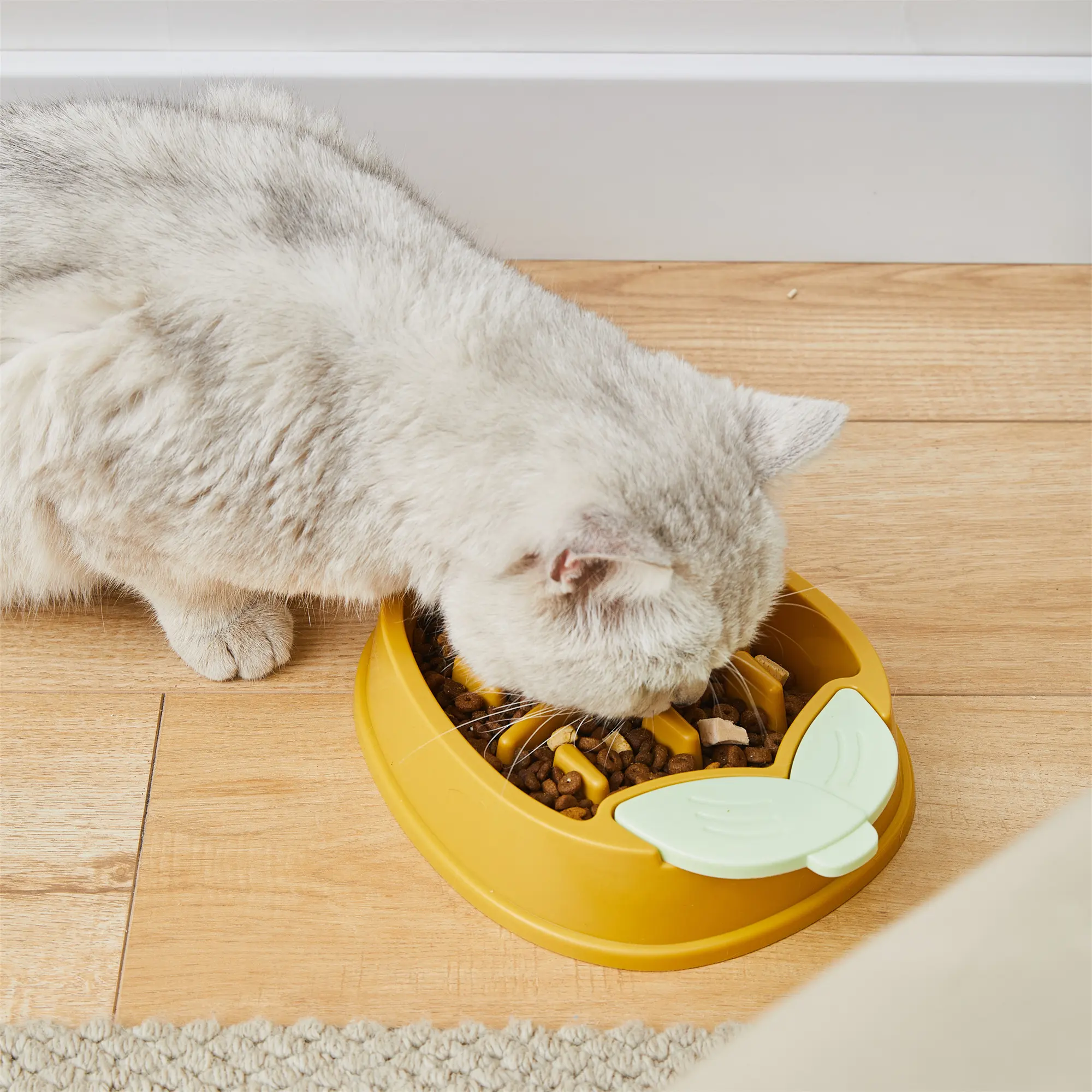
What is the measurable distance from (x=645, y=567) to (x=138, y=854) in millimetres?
674

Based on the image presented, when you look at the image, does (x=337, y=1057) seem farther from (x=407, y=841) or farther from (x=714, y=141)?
(x=714, y=141)

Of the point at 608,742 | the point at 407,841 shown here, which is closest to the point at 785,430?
the point at 608,742

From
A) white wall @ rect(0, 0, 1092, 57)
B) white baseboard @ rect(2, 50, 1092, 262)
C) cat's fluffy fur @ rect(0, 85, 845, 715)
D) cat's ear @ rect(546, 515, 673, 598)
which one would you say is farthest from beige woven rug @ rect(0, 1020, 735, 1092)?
white wall @ rect(0, 0, 1092, 57)

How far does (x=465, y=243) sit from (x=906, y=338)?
36.4 inches

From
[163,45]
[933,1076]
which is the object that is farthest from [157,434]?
[163,45]

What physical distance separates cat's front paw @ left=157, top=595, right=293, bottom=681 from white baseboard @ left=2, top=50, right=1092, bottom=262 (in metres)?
0.84

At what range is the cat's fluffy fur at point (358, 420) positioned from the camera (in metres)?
0.96

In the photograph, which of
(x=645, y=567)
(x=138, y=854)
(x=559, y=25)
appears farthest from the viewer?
(x=559, y=25)

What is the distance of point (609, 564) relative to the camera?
0.89 m

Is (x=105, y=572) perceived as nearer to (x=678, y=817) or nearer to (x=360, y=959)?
(x=360, y=959)

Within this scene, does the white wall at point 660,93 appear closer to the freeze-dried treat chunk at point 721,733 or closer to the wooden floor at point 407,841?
the wooden floor at point 407,841

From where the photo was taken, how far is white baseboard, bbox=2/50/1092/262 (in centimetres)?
169

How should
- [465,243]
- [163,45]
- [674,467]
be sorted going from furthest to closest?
[163,45], [465,243], [674,467]

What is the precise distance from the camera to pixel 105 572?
47.7 inches
